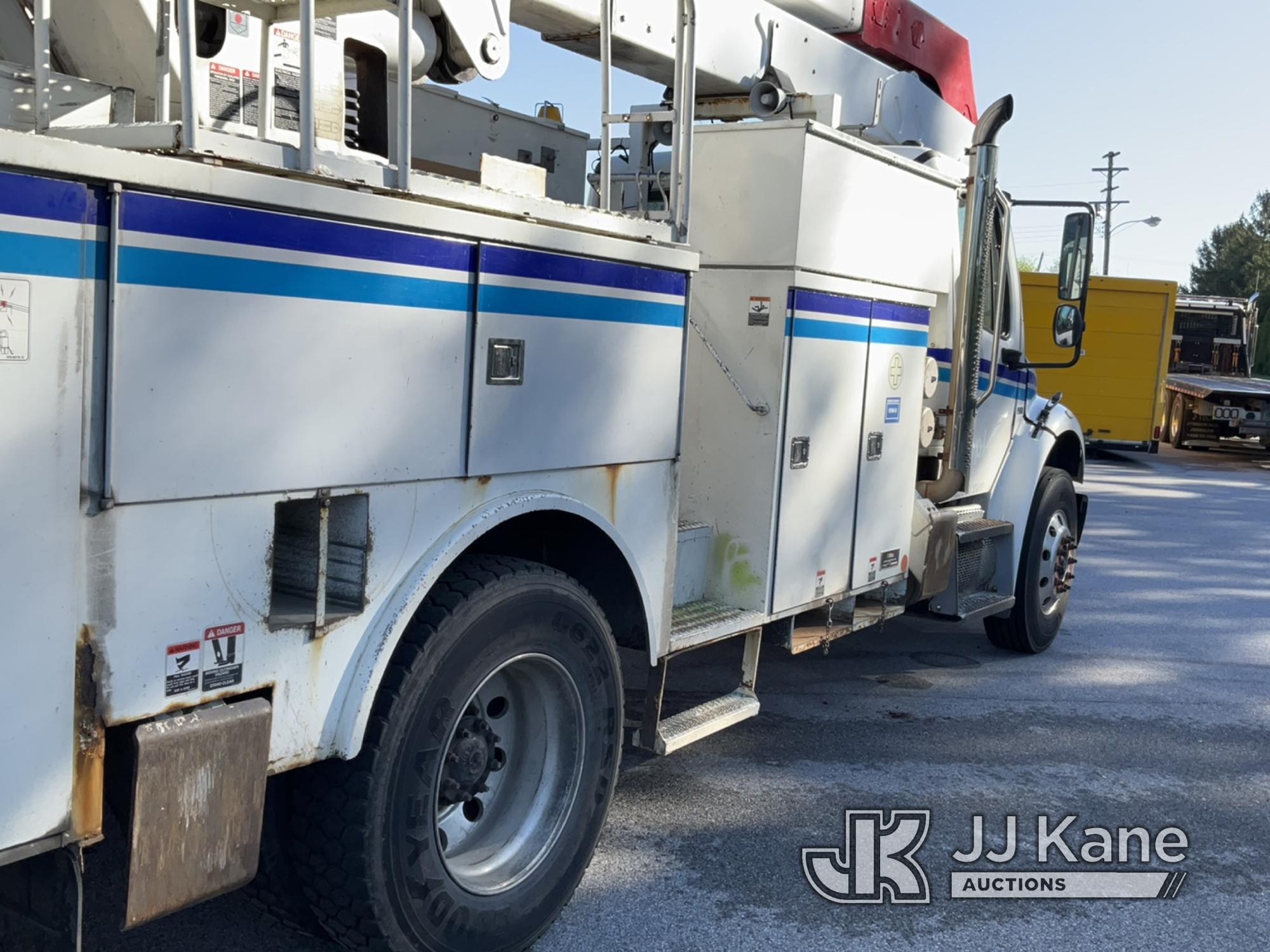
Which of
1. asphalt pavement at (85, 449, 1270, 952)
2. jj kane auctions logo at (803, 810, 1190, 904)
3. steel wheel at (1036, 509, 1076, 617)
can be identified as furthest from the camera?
steel wheel at (1036, 509, 1076, 617)

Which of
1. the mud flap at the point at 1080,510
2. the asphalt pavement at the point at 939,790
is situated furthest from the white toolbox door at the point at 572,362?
the mud flap at the point at 1080,510

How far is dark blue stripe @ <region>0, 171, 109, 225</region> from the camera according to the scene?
212cm

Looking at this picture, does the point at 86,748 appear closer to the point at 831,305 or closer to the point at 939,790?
the point at 831,305

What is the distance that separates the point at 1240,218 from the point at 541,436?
268 feet

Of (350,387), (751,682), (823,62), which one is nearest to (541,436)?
(350,387)

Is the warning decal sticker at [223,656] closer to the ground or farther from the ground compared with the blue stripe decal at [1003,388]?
closer to the ground

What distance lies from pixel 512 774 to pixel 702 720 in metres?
0.97

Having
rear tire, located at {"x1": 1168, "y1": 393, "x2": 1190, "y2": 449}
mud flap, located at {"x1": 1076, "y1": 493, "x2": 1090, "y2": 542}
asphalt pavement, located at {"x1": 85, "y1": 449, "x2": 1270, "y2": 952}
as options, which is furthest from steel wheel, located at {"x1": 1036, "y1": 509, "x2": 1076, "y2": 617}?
rear tire, located at {"x1": 1168, "y1": 393, "x2": 1190, "y2": 449}

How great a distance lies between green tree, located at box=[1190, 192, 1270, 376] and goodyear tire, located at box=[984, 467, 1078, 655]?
2453 inches

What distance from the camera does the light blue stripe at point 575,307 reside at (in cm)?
315

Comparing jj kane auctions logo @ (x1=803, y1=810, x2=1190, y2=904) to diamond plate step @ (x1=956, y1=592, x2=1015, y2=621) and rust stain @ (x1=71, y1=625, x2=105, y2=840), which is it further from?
rust stain @ (x1=71, y1=625, x2=105, y2=840)

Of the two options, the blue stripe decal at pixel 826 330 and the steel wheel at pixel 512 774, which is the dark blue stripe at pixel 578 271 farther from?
the steel wheel at pixel 512 774

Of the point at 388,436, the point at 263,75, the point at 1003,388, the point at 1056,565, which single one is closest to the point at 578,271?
the point at 388,436

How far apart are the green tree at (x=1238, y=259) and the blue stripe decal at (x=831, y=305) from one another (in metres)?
65.0
